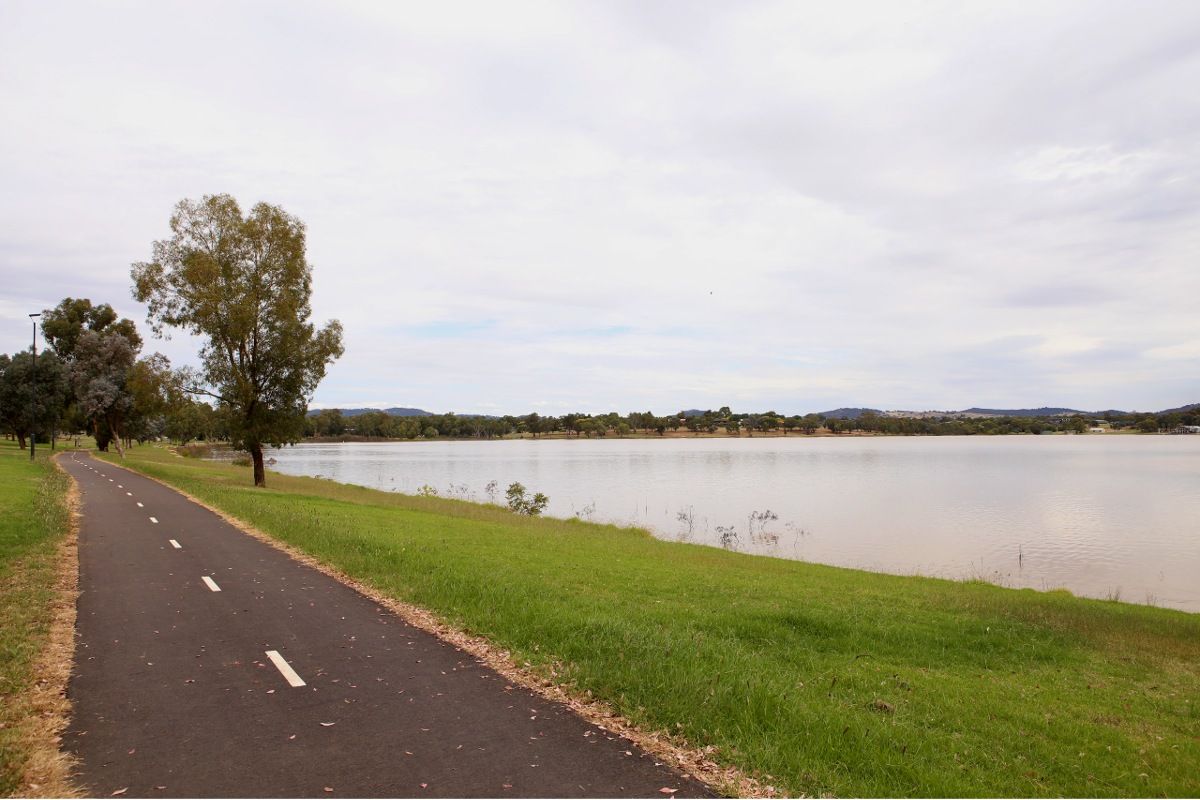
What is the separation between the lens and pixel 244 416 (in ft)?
121

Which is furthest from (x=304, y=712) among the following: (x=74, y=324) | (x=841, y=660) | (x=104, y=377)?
(x=74, y=324)

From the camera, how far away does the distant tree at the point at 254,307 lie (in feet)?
120

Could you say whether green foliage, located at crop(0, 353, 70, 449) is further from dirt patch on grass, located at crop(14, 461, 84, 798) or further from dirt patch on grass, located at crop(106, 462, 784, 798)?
dirt patch on grass, located at crop(106, 462, 784, 798)

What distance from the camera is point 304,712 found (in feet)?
24.3

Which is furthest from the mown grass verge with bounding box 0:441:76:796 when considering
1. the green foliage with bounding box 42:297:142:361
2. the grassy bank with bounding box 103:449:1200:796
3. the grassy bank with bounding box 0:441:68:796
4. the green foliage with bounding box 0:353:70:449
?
the green foliage with bounding box 42:297:142:361

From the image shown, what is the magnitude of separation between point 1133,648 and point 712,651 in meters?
9.35

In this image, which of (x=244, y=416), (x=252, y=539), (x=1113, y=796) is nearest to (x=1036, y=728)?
(x=1113, y=796)

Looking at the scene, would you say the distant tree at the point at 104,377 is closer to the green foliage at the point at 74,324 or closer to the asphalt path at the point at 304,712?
the green foliage at the point at 74,324

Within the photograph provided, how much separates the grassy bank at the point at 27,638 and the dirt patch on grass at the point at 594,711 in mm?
4396

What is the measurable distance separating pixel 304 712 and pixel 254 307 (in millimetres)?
32579

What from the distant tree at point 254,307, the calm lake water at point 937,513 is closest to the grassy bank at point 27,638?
the distant tree at point 254,307

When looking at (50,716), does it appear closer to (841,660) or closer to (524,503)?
(841,660)

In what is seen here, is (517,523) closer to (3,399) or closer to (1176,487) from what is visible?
(1176,487)

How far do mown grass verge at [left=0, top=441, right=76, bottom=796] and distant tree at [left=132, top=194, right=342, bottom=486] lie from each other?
55.4ft
